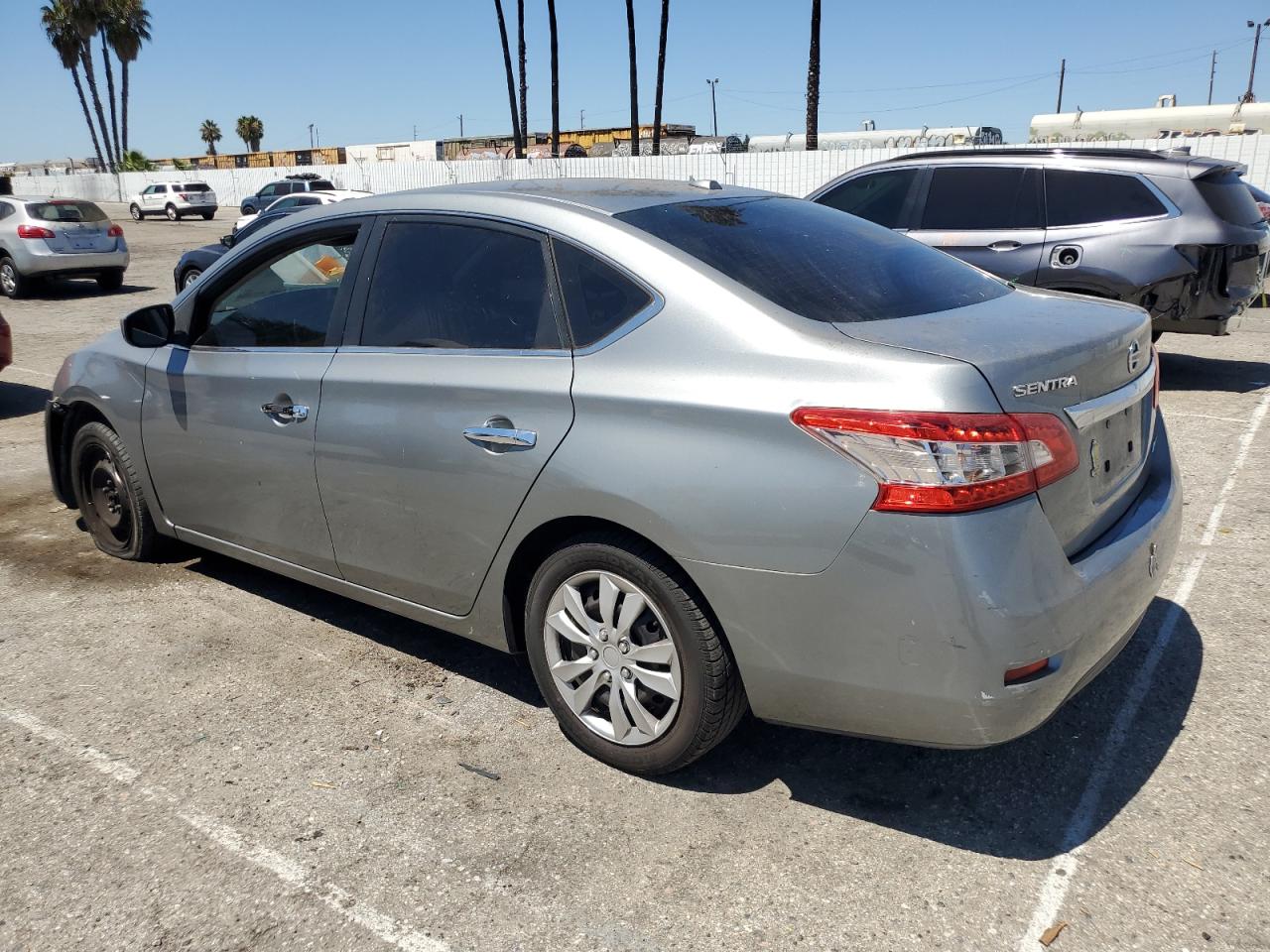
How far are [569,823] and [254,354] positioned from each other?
218cm

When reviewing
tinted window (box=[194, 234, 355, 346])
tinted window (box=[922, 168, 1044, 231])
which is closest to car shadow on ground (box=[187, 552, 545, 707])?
tinted window (box=[194, 234, 355, 346])

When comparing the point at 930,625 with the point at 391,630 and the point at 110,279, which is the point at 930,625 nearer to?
the point at 391,630

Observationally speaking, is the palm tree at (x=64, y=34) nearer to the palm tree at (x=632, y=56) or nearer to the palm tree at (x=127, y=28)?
the palm tree at (x=127, y=28)

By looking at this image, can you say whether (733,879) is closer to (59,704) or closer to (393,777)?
(393,777)

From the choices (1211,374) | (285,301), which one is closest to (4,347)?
(285,301)

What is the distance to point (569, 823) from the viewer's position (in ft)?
9.37

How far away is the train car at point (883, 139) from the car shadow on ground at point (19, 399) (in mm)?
23841

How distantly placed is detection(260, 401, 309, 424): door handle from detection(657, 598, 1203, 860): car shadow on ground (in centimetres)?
179

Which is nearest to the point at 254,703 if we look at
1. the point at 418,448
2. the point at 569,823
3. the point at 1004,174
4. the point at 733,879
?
the point at 418,448

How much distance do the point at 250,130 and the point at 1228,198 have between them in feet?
301

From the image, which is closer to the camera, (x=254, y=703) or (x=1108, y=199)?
(x=254, y=703)

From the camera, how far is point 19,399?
30.7 ft

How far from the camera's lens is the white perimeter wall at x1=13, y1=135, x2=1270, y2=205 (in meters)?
19.4

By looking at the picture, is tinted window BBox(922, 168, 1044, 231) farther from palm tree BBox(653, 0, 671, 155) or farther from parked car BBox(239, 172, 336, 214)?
palm tree BBox(653, 0, 671, 155)
